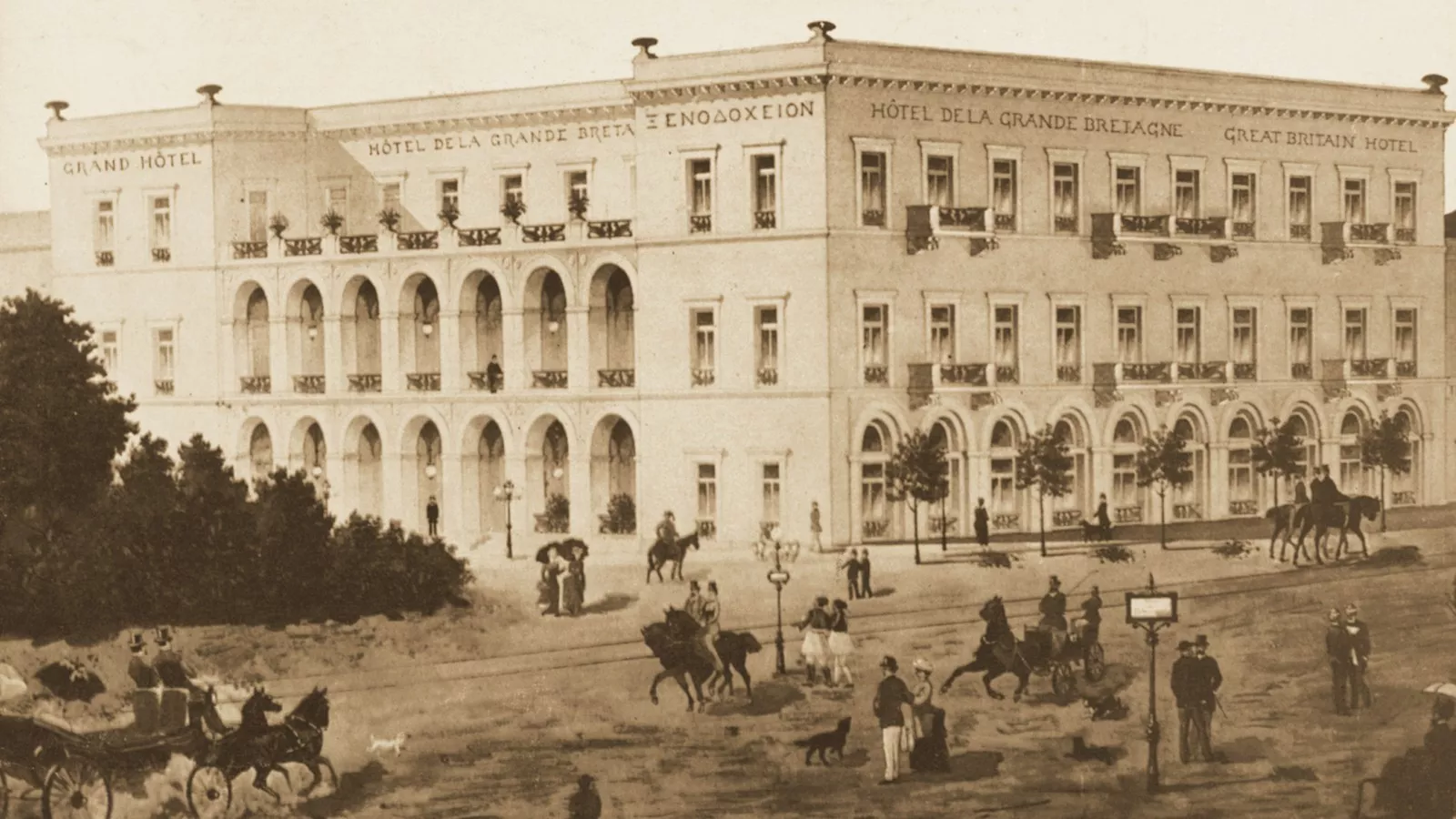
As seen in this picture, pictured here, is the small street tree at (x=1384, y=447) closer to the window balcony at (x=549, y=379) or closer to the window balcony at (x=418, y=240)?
the window balcony at (x=549, y=379)

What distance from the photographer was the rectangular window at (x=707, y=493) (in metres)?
18.0

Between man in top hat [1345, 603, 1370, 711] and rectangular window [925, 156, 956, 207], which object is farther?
rectangular window [925, 156, 956, 207]

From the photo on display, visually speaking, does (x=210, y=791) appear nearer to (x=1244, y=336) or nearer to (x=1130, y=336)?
(x=1130, y=336)

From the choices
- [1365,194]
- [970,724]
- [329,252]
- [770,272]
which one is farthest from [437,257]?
[1365,194]

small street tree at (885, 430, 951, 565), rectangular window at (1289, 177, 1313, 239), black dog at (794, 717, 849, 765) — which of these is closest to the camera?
black dog at (794, 717, 849, 765)

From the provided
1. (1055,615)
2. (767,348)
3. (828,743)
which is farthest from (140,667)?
(1055,615)

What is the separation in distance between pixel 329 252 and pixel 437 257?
3.96 ft

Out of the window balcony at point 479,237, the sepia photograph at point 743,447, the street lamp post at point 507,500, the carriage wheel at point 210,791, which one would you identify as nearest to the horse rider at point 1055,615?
the sepia photograph at point 743,447

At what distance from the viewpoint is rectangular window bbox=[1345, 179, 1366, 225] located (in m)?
19.7

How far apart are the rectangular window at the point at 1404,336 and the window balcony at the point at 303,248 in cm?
1210

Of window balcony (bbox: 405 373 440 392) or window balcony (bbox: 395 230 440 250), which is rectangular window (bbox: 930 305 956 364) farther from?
window balcony (bbox: 395 230 440 250)

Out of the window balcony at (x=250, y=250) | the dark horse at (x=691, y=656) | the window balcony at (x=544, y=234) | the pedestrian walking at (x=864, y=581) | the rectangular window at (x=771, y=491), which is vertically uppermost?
the window balcony at (x=544, y=234)

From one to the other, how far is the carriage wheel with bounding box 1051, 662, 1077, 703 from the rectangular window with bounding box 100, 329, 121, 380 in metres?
10.4

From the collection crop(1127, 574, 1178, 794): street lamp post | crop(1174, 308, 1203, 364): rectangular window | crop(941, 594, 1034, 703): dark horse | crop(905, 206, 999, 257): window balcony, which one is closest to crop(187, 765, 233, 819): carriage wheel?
crop(941, 594, 1034, 703): dark horse
